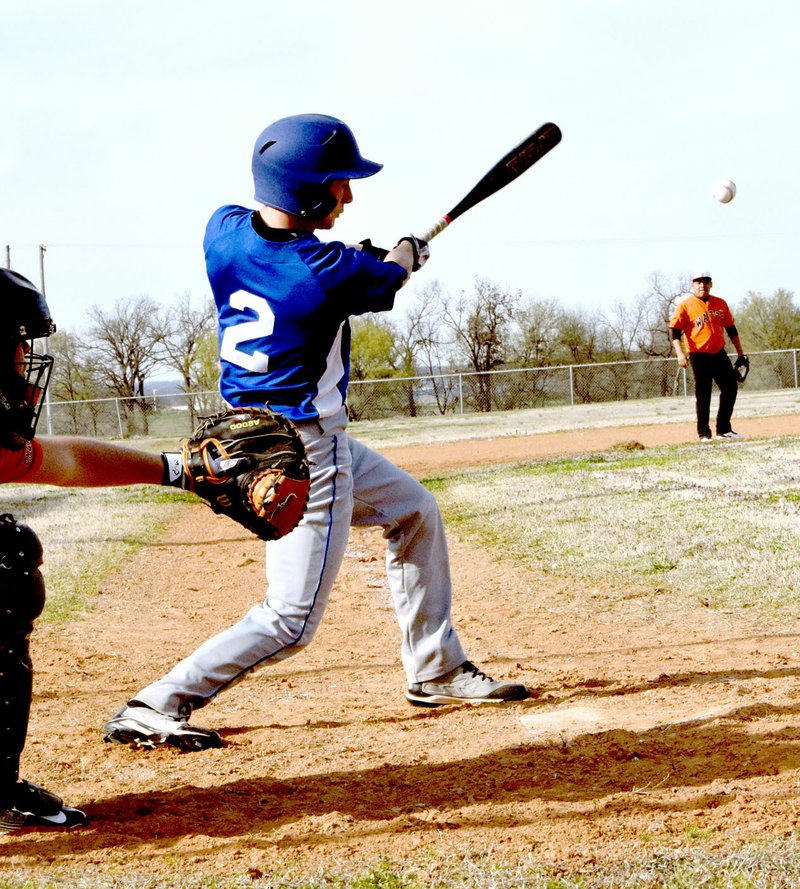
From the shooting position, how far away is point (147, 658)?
17.2 feet

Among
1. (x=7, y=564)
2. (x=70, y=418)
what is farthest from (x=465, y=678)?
(x=70, y=418)

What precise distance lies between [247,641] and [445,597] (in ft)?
3.15

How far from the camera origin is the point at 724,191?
1466cm

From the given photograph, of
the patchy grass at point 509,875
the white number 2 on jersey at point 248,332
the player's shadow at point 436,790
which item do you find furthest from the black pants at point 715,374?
the patchy grass at point 509,875

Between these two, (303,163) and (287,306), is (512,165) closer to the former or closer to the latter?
(303,163)

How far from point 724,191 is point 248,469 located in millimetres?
13284

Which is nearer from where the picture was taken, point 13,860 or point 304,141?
point 13,860

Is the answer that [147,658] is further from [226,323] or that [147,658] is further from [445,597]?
[226,323]

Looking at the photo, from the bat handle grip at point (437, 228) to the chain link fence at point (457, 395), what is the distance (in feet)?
84.5

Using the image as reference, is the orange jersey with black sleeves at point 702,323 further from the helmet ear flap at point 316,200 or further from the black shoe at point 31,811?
the black shoe at point 31,811

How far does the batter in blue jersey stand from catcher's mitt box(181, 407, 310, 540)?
0.43 metres

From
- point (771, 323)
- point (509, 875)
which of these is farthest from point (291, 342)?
point (771, 323)

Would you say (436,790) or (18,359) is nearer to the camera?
(18,359)

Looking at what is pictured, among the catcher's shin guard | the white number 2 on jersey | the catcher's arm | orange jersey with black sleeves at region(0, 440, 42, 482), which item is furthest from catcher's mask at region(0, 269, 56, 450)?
the white number 2 on jersey
